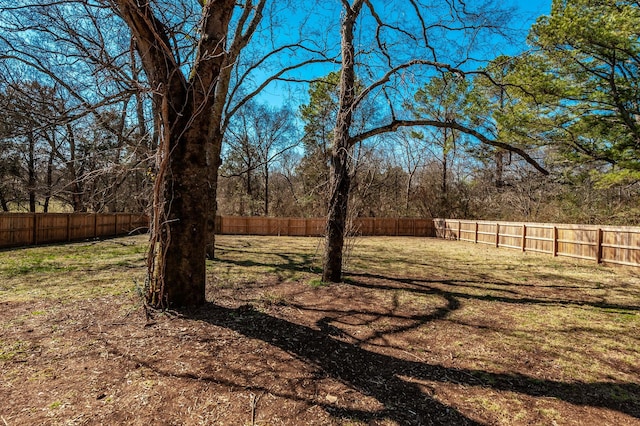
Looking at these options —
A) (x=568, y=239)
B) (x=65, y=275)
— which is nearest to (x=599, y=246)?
(x=568, y=239)

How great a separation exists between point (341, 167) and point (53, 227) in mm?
12459

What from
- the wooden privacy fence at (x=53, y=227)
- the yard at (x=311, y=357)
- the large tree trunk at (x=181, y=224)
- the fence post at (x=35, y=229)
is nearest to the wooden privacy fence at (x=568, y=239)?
the yard at (x=311, y=357)

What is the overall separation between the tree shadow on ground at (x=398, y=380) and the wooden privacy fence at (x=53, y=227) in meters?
8.15

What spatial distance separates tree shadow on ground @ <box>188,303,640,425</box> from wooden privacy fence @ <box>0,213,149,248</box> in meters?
8.15

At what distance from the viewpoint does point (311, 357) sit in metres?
2.79

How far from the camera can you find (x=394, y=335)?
3.57 meters

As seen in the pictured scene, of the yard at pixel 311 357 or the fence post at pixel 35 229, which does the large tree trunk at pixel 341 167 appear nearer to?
the yard at pixel 311 357

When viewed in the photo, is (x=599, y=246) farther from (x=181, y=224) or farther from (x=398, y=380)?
(x=181, y=224)

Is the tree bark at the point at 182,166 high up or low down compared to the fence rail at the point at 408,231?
up

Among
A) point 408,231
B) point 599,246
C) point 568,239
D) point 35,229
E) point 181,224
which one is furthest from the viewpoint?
point 408,231

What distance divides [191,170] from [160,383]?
2084 mm

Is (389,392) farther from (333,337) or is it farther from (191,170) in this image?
(191,170)

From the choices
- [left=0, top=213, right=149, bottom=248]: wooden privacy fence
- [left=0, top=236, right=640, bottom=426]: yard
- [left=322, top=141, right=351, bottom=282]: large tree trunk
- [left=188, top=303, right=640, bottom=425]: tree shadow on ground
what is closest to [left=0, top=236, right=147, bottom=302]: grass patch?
[left=0, top=236, right=640, bottom=426]: yard

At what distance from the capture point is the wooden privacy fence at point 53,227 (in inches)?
413
